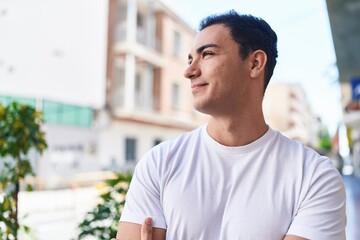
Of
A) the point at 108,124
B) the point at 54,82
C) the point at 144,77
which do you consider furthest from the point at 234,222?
the point at 144,77

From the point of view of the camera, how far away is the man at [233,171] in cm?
100

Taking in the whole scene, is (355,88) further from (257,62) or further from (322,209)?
(322,209)

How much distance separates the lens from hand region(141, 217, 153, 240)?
999 mm

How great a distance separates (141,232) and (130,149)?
13.2 metres

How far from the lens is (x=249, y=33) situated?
3.75ft

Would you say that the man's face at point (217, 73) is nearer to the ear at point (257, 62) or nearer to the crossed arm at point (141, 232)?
the ear at point (257, 62)

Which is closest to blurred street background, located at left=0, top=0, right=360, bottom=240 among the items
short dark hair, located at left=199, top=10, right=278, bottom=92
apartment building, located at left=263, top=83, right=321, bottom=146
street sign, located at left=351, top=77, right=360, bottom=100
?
street sign, located at left=351, top=77, right=360, bottom=100

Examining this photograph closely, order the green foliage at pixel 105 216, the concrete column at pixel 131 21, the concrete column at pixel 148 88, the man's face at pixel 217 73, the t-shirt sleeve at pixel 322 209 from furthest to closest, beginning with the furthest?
the concrete column at pixel 148 88
the concrete column at pixel 131 21
the green foliage at pixel 105 216
the man's face at pixel 217 73
the t-shirt sleeve at pixel 322 209

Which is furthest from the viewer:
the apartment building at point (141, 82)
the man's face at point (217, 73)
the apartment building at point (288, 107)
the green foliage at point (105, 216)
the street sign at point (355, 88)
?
the apartment building at point (288, 107)

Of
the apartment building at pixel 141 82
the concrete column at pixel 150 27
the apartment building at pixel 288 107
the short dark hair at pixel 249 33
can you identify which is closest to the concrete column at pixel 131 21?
the apartment building at pixel 141 82

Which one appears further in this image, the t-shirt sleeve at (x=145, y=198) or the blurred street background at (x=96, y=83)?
the blurred street background at (x=96, y=83)

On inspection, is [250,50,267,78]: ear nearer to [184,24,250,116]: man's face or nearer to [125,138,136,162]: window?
[184,24,250,116]: man's face

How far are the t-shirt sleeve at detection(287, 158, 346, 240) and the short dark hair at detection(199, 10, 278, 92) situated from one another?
33cm

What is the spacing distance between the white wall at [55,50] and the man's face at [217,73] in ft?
26.4
